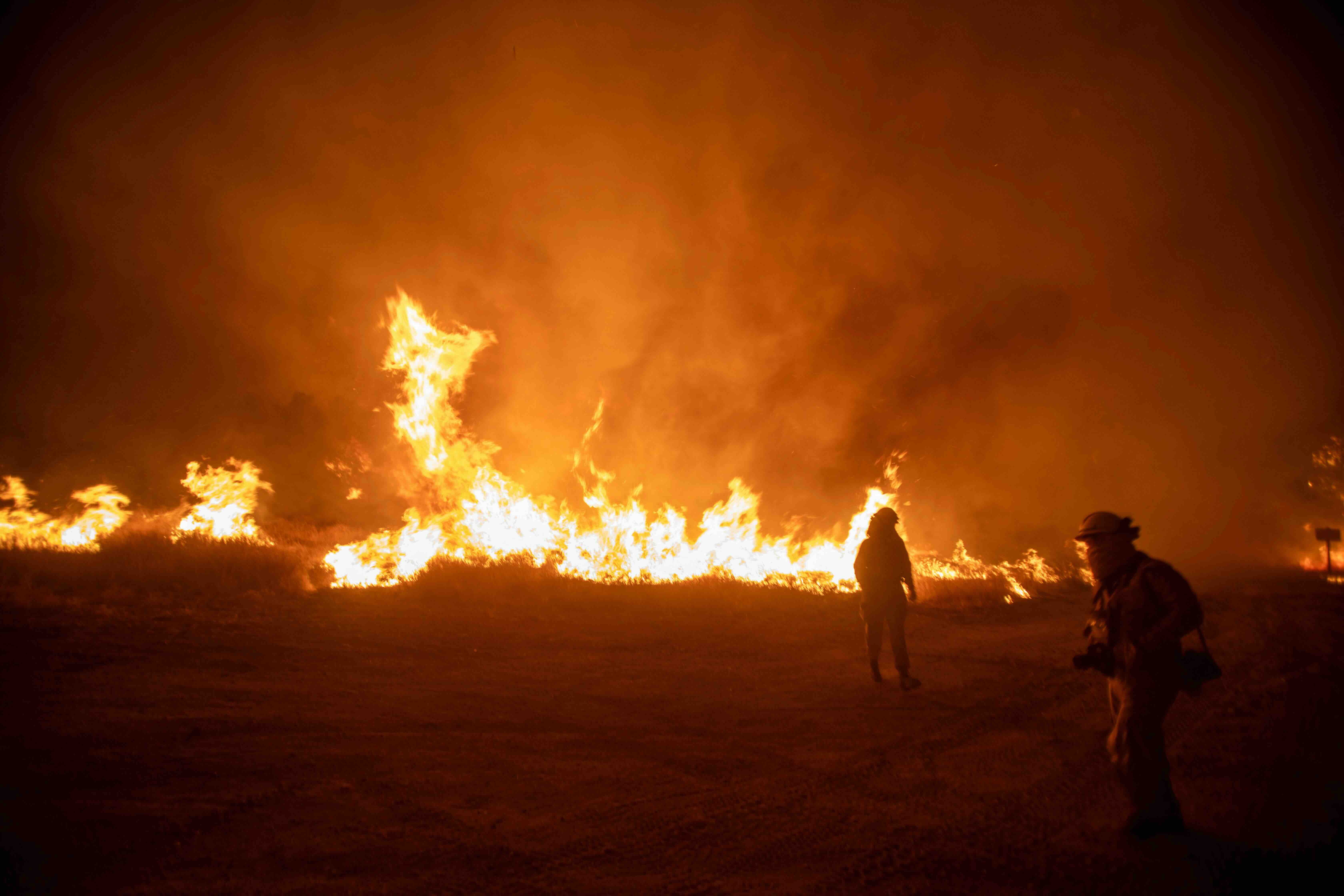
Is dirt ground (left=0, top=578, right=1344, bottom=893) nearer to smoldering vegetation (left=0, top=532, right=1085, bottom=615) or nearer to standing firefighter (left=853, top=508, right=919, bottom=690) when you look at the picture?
standing firefighter (left=853, top=508, right=919, bottom=690)

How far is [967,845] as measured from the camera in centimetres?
400

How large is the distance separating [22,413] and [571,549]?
18098 millimetres

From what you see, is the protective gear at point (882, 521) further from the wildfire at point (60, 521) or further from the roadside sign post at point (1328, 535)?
the roadside sign post at point (1328, 535)

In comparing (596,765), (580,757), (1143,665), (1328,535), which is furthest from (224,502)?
(1328,535)

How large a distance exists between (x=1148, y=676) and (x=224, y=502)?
18702 mm

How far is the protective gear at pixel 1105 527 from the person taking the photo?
14.0 feet

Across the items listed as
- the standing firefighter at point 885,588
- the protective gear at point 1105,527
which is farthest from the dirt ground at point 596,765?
the protective gear at point 1105,527

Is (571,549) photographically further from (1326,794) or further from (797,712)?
(1326,794)

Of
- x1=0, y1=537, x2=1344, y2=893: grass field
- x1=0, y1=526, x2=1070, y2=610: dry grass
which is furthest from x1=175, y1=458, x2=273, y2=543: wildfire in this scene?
x1=0, y1=537, x2=1344, y2=893: grass field

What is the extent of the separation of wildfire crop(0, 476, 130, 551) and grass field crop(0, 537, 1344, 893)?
300 cm

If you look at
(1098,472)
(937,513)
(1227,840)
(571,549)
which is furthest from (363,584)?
(1098,472)

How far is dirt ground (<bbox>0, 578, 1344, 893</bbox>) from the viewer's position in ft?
12.1

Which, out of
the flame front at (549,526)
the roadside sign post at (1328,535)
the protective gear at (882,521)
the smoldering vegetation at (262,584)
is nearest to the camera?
the protective gear at (882,521)

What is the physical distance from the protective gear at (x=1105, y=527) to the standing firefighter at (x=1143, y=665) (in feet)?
0.30
